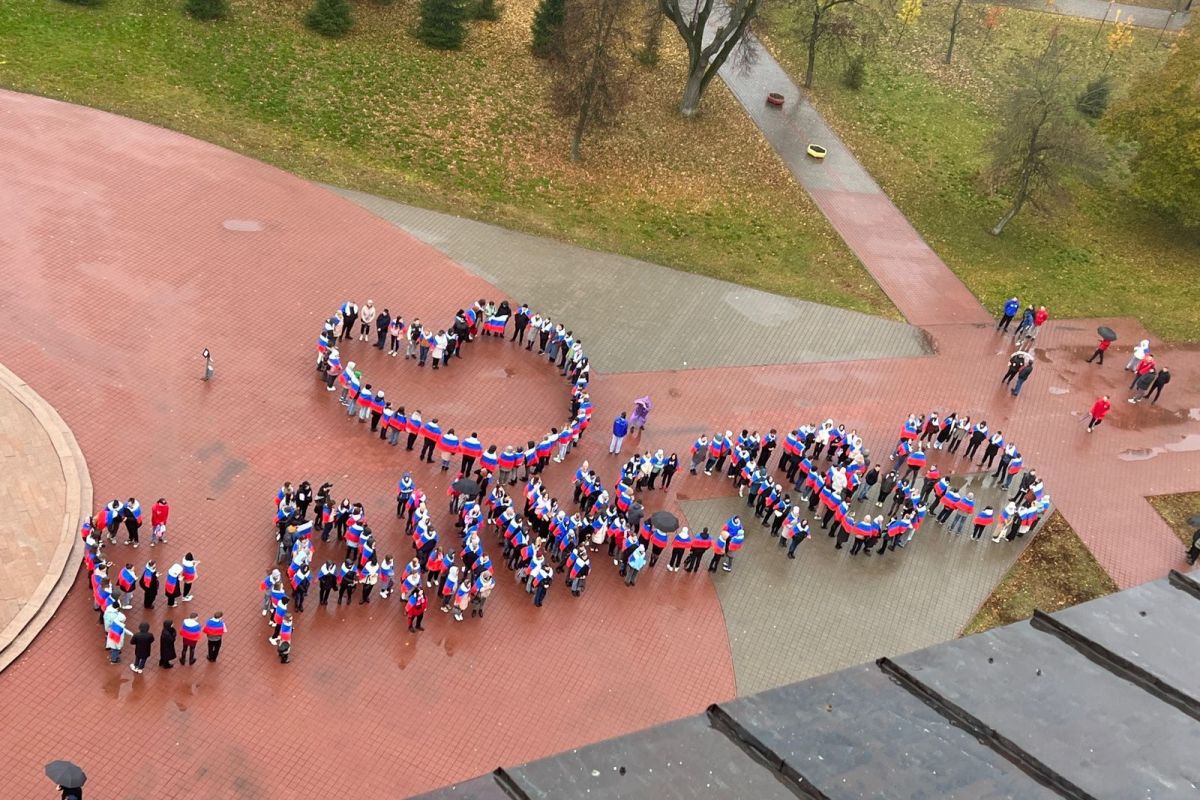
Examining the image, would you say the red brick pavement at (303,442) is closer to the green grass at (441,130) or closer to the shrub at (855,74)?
the green grass at (441,130)

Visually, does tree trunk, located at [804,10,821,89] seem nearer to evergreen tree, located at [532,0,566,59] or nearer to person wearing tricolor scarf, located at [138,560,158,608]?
evergreen tree, located at [532,0,566,59]

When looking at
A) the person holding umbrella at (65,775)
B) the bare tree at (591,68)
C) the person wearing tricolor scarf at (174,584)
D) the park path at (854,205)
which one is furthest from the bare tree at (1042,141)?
the person holding umbrella at (65,775)

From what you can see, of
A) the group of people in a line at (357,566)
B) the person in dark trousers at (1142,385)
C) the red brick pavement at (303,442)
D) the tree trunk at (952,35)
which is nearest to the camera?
the red brick pavement at (303,442)

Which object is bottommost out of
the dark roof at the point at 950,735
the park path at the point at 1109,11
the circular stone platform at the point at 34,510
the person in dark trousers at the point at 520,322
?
the circular stone platform at the point at 34,510

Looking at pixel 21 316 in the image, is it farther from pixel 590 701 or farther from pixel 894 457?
pixel 894 457

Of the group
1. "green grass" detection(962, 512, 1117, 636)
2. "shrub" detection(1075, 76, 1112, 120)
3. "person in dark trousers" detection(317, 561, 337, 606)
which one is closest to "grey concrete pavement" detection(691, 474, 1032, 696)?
"green grass" detection(962, 512, 1117, 636)

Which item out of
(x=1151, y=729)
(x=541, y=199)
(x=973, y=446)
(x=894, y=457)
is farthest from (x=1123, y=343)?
(x=1151, y=729)

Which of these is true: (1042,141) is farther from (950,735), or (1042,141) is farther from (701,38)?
(950,735)
